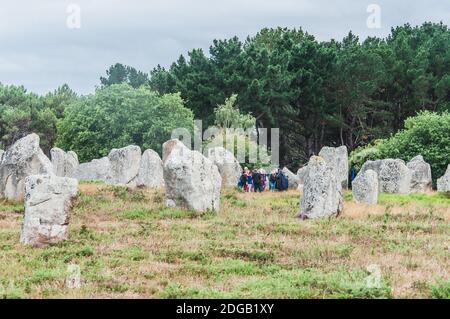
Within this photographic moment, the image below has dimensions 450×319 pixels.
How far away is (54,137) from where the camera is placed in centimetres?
9300

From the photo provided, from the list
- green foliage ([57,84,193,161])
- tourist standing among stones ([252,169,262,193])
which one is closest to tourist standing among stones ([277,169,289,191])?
tourist standing among stones ([252,169,262,193])

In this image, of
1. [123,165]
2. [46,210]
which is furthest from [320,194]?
[123,165]

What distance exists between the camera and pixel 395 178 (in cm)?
4294

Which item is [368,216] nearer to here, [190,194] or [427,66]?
[190,194]

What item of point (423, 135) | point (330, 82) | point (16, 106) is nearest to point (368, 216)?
point (423, 135)

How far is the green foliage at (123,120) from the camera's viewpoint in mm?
63750

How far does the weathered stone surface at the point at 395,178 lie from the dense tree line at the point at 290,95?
24711 mm

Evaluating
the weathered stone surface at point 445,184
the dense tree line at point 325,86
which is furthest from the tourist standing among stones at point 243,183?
the dense tree line at point 325,86

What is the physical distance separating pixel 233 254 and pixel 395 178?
25529 mm

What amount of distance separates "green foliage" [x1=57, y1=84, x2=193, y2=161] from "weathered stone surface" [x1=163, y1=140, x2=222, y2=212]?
32.3m

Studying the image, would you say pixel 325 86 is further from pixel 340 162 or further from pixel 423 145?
pixel 340 162

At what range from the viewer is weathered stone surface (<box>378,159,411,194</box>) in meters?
42.9

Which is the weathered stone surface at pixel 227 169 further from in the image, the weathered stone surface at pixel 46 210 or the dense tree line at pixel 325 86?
the weathered stone surface at pixel 46 210

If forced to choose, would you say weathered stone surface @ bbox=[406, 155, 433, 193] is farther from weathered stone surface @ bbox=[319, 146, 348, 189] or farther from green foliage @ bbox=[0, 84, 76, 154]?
green foliage @ bbox=[0, 84, 76, 154]
